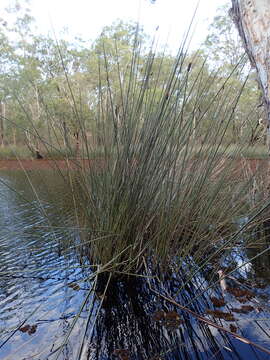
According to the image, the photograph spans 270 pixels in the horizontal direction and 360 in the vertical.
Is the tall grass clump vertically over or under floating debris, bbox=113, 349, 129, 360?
over

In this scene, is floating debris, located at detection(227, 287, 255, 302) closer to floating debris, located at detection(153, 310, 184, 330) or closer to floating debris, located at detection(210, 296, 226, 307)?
floating debris, located at detection(210, 296, 226, 307)

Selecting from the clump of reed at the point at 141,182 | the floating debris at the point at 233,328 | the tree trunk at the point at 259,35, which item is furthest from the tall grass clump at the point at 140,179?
the floating debris at the point at 233,328

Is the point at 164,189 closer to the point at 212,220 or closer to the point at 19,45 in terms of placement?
the point at 212,220

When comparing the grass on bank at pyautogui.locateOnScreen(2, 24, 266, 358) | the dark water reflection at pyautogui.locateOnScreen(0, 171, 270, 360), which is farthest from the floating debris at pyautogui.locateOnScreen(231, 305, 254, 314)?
the grass on bank at pyautogui.locateOnScreen(2, 24, 266, 358)

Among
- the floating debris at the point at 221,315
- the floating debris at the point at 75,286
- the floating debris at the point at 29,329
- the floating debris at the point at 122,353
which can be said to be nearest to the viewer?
the floating debris at the point at 122,353

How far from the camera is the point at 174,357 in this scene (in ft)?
A: 3.17

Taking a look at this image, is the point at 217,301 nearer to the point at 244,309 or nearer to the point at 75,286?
the point at 244,309

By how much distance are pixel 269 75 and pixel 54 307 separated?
4.20ft

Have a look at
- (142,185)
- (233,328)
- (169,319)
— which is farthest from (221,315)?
(142,185)

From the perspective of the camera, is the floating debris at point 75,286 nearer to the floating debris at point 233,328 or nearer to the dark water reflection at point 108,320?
the dark water reflection at point 108,320

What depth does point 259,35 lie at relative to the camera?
1.23m

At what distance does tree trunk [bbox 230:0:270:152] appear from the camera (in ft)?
3.94

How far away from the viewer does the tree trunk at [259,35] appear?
3.94ft

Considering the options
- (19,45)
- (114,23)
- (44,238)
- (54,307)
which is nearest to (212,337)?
(54,307)
